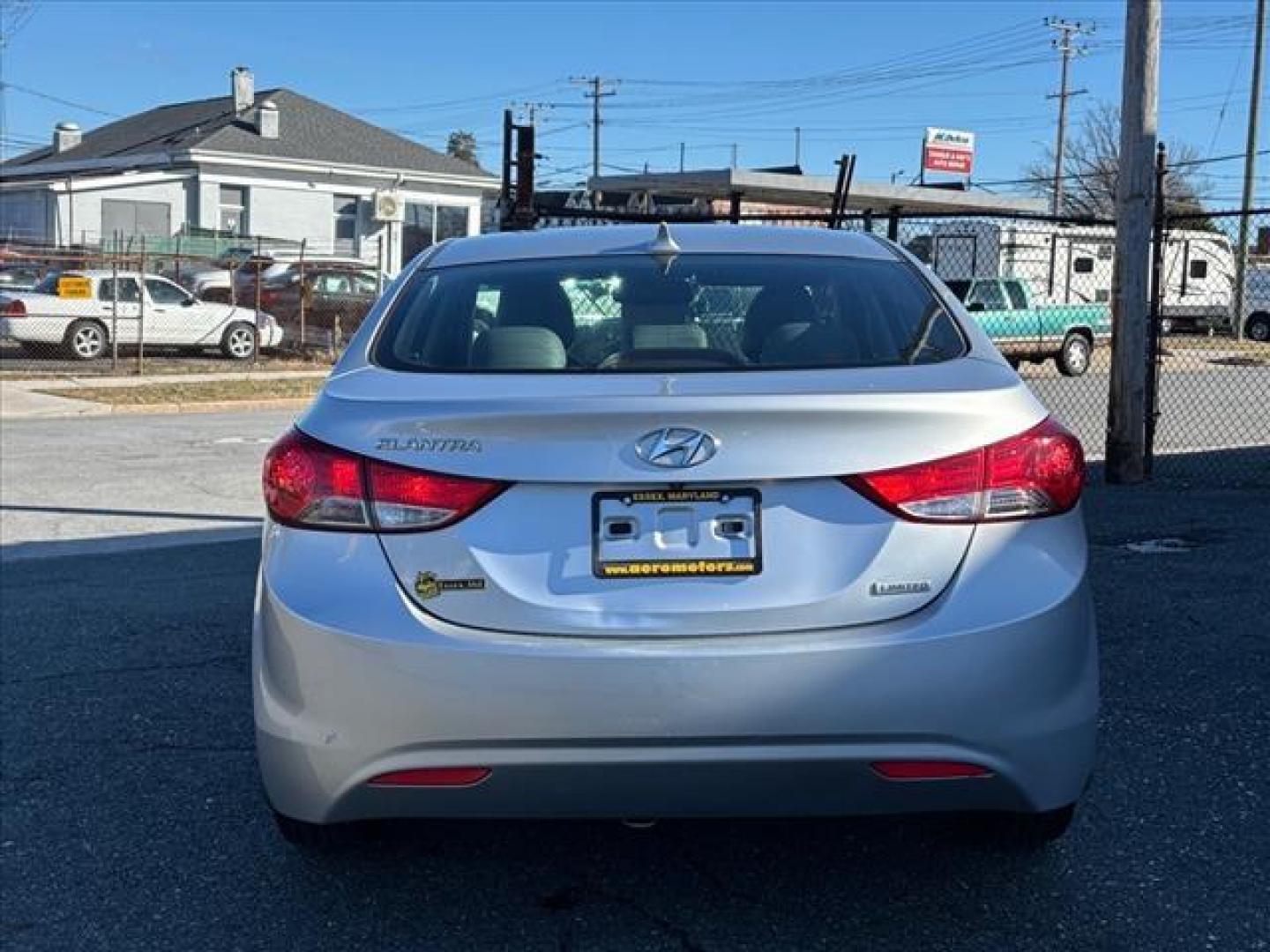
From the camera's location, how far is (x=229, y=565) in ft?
25.0

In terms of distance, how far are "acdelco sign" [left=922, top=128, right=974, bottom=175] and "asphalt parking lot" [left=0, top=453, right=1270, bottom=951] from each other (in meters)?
47.2

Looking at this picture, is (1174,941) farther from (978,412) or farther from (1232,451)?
(1232,451)

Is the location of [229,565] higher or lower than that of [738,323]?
lower

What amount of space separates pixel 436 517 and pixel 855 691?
0.94 metres

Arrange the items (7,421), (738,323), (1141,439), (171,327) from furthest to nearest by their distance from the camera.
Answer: (171,327)
(7,421)
(1141,439)
(738,323)

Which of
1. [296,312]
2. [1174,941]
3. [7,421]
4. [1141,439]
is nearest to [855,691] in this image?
[1174,941]

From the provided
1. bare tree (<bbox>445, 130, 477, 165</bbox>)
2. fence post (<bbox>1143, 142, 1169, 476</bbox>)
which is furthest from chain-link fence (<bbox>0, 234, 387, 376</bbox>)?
bare tree (<bbox>445, 130, 477, 165</bbox>)

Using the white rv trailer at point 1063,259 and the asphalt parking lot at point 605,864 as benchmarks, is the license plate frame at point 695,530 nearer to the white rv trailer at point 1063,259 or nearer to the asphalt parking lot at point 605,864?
→ the asphalt parking lot at point 605,864

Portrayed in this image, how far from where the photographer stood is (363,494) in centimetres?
289

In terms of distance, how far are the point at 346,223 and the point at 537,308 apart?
39066 mm

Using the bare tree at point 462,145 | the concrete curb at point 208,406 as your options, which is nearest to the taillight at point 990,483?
the concrete curb at point 208,406

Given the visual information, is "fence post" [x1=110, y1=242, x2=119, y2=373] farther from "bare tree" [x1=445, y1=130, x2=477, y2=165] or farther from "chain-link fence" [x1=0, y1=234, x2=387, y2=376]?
"bare tree" [x1=445, y1=130, x2=477, y2=165]

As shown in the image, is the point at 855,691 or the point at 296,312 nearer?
the point at 855,691

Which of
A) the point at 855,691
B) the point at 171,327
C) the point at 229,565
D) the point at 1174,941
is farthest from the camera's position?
the point at 171,327
